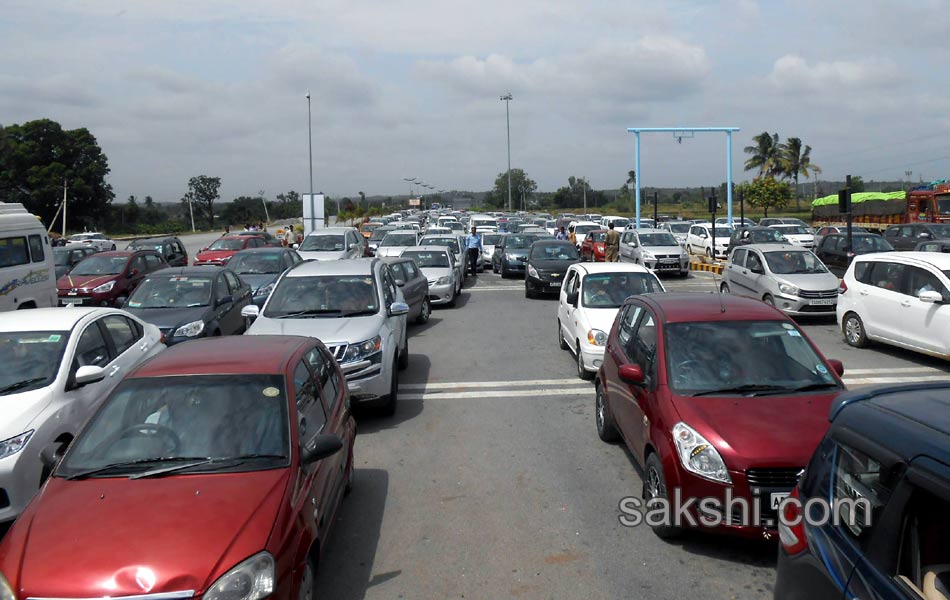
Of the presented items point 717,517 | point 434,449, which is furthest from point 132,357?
point 717,517

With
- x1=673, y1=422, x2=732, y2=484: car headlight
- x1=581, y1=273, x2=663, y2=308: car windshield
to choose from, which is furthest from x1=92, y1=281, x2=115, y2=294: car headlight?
x1=673, y1=422, x2=732, y2=484: car headlight

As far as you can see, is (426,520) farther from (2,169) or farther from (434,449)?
(2,169)

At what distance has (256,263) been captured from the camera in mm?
19547

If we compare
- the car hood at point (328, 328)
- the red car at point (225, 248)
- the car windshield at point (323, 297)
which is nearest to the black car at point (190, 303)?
the car windshield at point (323, 297)

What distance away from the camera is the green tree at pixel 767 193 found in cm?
7175

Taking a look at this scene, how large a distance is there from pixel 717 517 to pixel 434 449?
350 cm

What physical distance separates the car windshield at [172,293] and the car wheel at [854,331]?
1090 centimetres

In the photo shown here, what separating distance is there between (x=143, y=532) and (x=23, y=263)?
13682 mm

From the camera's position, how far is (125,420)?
4.97 meters

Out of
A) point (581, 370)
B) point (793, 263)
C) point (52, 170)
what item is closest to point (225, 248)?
point (793, 263)

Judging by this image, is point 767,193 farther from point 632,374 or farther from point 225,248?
point 632,374

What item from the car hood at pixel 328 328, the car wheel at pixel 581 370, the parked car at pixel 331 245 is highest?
the parked car at pixel 331 245

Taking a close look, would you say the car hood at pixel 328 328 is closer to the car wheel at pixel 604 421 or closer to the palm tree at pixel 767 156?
the car wheel at pixel 604 421

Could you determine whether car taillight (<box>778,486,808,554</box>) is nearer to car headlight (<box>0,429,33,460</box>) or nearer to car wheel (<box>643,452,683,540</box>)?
car wheel (<box>643,452,683,540</box>)
